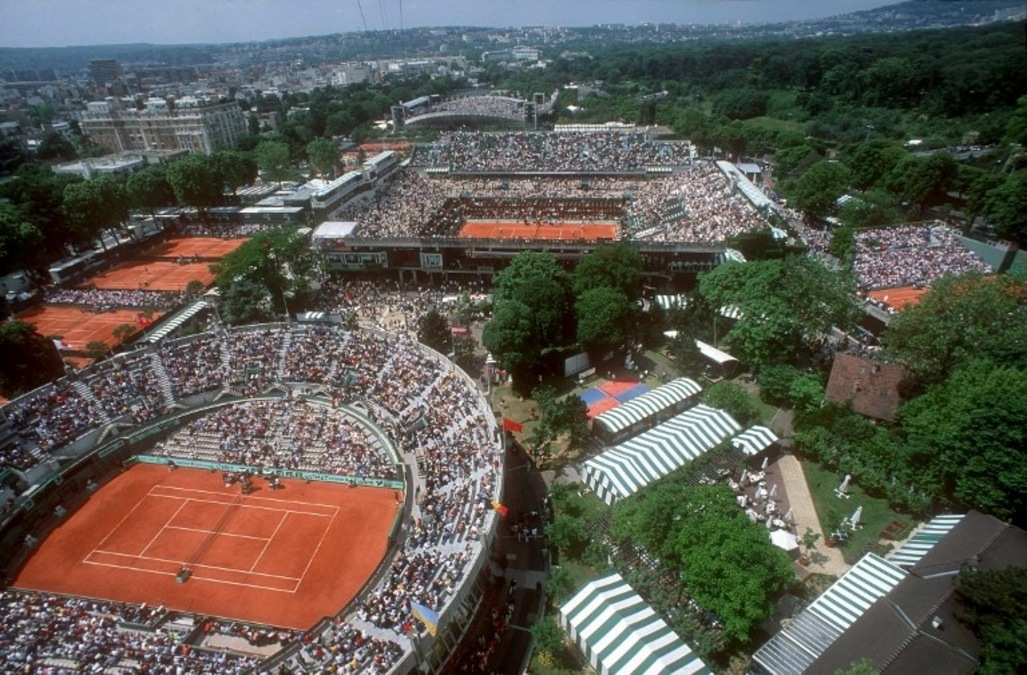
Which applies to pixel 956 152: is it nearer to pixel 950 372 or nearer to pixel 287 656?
pixel 950 372

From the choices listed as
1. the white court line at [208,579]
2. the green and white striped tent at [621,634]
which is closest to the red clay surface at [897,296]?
the green and white striped tent at [621,634]

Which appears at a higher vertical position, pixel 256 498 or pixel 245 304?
pixel 245 304

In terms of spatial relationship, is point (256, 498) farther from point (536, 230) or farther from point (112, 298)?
point (536, 230)

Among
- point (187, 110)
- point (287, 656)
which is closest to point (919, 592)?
point (287, 656)

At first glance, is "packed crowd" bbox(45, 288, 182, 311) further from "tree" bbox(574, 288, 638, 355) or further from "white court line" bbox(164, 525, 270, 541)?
"tree" bbox(574, 288, 638, 355)

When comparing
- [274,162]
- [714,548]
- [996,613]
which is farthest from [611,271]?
[274,162]

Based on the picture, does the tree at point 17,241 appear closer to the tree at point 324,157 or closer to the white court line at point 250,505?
the white court line at point 250,505

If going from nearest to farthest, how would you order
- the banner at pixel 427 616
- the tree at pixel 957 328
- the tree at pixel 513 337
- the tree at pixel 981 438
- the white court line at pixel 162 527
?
the banner at pixel 427 616
the tree at pixel 981 438
the white court line at pixel 162 527
the tree at pixel 957 328
the tree at pixel 513 337
